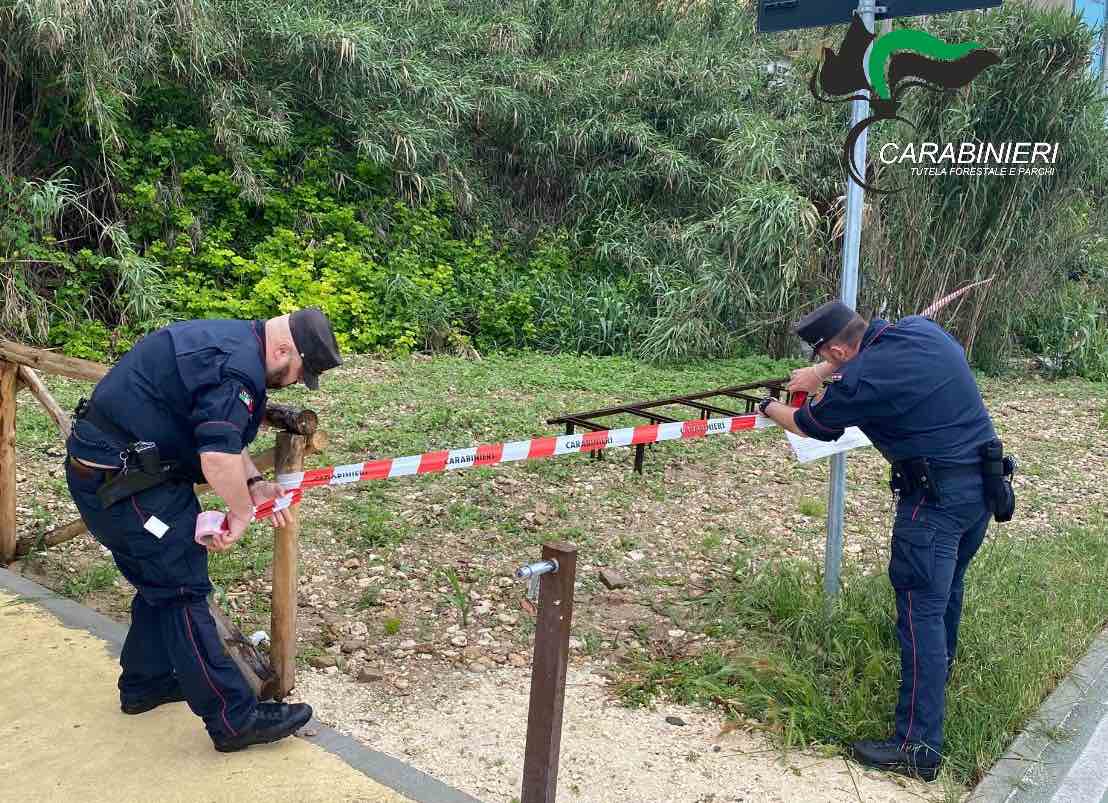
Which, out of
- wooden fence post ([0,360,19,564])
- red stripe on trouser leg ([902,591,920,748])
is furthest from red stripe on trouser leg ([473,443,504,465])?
wooden fence post ([0,360,19,564])

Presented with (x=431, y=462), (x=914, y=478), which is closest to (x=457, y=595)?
(x=431, y=462)

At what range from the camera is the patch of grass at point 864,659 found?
139 inches

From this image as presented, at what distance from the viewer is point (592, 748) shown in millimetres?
3430

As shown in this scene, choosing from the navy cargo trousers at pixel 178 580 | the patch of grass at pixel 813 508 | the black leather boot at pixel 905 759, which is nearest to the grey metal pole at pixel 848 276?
the black leather boot at pixel 905 759

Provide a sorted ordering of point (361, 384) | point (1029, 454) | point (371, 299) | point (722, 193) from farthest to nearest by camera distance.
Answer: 1. point (722, 193)
2. point (371, 299)
3. point (361, 384)
4. point (1029, 454)

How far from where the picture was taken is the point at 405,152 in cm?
1145

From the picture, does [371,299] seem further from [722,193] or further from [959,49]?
[959,49]

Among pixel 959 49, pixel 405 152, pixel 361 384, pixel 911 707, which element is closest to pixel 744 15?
pixel 959 49

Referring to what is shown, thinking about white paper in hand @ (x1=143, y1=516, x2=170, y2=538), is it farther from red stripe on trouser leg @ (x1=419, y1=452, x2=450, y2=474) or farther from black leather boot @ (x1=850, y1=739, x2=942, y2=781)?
black leather boot @ (x1=850, y1=739, x2=942, y2=781)

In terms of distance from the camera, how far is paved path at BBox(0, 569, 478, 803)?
2.88 meters

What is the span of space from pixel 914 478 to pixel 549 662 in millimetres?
1537

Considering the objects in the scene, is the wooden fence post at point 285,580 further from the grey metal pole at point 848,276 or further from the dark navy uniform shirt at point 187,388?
the grey metal pole at point 848,276

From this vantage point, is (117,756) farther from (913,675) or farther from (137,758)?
(913,675)

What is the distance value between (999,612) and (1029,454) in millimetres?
3777
